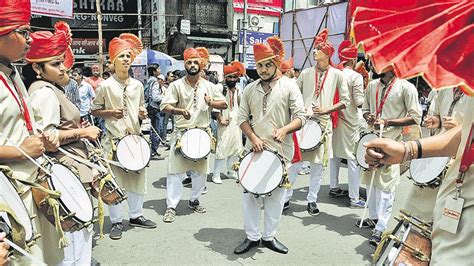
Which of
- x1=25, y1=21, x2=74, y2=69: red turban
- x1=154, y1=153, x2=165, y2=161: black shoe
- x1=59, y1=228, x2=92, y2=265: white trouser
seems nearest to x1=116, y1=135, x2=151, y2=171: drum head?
x1=59, y1=228, x2=92, y2=265: white trouser

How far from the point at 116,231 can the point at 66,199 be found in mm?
2069

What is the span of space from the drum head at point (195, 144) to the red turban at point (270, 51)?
4.78ft

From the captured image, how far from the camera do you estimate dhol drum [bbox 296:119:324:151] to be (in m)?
5.18

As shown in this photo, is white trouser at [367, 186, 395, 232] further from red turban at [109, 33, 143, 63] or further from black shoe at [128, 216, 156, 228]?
red turban at [109, 33, 143, 63]

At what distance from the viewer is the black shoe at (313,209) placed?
5125mm

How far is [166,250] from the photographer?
13.1ft

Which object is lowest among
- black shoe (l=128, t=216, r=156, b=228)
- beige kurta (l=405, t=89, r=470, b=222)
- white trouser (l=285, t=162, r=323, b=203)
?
black shoe (l=128, t=216, r=156, b=228)

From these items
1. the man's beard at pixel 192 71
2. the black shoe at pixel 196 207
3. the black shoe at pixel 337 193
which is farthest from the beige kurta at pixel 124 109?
the black shoe at pixel 337 193

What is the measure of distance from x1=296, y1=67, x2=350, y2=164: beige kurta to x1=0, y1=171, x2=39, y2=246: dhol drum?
386 cm

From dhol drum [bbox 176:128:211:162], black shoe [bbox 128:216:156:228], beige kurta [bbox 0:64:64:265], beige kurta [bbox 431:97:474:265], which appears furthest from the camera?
dhol drum [bbox 176:128:211:162]

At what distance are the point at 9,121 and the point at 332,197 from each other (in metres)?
4.75

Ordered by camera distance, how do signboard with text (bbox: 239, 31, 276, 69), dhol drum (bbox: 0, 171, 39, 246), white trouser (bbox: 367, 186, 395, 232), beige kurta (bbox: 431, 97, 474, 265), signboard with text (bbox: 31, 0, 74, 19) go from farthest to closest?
signboard with text (bbox: 239, 31, 276, 69) < signboard with text (bbox: 31, 0, 74, 19) < white trouser (bbox: 367, 186, 395, 232) < dhol drum (bbox: 0, 171, 39, 246) < beige kurta (bbox: 431, 97, 474, 265)

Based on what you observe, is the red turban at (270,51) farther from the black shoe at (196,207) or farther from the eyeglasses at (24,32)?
the black shoe at (196,207)

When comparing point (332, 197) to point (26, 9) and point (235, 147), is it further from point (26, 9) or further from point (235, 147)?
point (26, 9)
